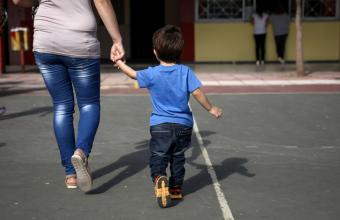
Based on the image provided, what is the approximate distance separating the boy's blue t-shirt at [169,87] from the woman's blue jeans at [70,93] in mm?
553

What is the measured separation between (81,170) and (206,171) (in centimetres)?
154

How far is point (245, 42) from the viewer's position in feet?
60.8

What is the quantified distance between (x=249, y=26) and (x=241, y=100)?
26.7 ft

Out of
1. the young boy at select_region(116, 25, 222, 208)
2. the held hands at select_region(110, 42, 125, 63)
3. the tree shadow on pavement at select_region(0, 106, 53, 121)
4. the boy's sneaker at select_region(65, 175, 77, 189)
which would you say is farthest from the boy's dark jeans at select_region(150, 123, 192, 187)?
the tree shadow on pavement at select_region(0, 106, 53, 121)

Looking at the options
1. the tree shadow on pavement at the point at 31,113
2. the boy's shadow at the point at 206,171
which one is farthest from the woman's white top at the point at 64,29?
→ the tree shadow on pavement at the point at 31,113

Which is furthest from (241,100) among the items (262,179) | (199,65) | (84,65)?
(199,65)

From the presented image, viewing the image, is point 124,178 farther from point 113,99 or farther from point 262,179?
point 113,99

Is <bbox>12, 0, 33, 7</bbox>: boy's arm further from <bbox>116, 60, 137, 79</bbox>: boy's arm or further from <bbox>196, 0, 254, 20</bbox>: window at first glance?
<bbox>196, 0, 254, 20</bbox>: window

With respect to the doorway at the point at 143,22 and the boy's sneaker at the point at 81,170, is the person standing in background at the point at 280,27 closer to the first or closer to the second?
the doorway at the point at 143,22

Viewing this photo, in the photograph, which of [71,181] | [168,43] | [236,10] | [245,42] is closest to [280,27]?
[245,42]

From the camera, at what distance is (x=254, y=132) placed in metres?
7.84

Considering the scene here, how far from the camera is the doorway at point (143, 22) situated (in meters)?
20.2

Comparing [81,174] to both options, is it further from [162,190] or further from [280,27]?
[280,27]

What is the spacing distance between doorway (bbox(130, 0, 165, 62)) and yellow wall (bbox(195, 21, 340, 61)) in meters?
2.18
